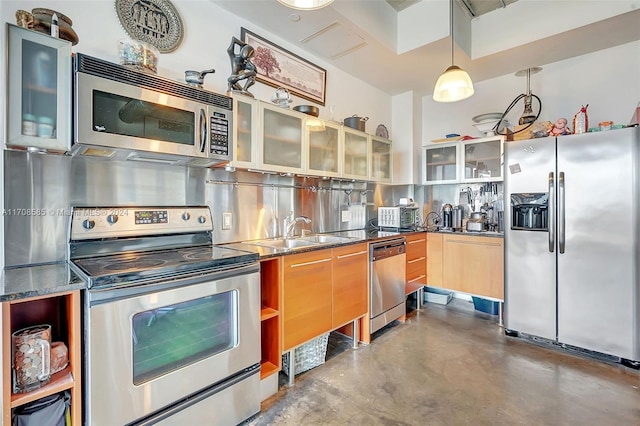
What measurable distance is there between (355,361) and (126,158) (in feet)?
6.98

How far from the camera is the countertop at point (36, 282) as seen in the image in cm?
107

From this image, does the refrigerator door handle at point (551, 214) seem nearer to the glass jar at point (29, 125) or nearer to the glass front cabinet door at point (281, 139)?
the glass front cabinet door at point (281, 139)

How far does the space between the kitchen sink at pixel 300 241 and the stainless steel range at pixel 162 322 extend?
507 millimetres

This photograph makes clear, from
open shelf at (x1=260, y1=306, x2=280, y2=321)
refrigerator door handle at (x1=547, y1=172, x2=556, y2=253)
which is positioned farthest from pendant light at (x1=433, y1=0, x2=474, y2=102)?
open shelf at (x1=260, y1=306, x2=280, y2=321)

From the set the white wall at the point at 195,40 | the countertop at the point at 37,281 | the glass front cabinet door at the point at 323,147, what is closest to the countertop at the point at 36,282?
the countertop at the point at 37,281

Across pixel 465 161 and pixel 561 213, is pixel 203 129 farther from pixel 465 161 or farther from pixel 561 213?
pixel 465 161

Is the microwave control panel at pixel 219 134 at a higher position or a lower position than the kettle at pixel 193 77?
lower

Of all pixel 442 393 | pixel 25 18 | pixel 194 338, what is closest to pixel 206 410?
pixel 194 338

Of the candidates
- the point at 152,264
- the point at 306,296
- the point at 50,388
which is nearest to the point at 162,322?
the point at 152,264

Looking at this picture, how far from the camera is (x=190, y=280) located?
145 centimetres

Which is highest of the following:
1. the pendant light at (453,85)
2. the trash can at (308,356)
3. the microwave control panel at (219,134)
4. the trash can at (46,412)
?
the pendant light at (453,85)

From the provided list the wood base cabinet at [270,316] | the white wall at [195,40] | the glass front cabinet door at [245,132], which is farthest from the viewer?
the glass front cabinet door at [245,132]

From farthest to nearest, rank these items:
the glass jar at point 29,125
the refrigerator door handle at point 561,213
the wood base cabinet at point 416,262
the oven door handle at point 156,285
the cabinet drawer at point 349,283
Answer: the wood base cabinet at point 416,262 < the refrigerator door handle at point 561,213 < the cabinet drawer at point 349,283 < the glass jar at point 29,125 < the oven door handle at point 156,285

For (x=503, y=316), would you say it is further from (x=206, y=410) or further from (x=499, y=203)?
(x=206, y=410)
